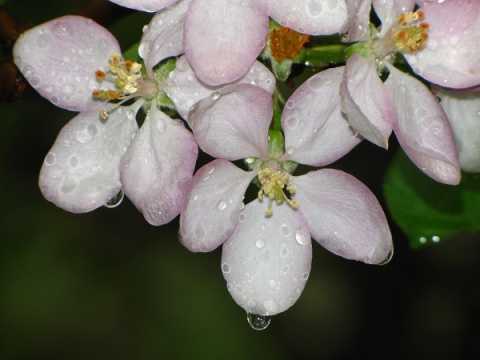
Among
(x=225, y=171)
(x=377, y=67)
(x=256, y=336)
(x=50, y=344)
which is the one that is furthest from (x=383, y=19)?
Result: (x=50, y=344)

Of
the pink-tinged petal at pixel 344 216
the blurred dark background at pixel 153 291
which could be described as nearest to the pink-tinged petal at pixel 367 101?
the pink-tinged petal at pixel 344 216

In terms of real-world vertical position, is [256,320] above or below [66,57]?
below

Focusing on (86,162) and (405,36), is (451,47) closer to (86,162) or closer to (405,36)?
(405,36)

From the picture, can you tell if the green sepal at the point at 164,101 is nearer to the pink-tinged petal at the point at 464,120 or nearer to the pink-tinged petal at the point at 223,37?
the pink-tinged petal at the point at 223,37

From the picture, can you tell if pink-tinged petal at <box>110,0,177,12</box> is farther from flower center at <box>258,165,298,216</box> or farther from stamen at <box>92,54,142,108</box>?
flower center at <box>258,165,298,216</box>

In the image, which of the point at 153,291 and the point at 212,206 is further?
the point at 153,291

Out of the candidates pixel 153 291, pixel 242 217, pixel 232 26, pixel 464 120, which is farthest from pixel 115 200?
pixel 153 291

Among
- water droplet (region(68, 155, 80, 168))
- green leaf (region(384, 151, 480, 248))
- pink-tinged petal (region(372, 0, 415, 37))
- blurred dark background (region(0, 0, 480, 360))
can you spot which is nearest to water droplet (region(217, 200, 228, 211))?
water droplet (region(68, 155, 80, 168))
